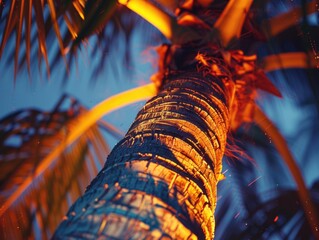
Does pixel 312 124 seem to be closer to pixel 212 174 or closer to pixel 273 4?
pixel 273 4

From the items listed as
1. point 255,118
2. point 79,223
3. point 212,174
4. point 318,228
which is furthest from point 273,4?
point 79,223

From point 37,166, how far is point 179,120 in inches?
60.2

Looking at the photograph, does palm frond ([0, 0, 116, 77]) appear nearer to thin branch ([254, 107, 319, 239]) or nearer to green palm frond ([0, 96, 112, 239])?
green palm frond ([0, 96, 112, 239])

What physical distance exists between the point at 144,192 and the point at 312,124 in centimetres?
249

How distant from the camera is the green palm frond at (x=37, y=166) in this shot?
2.81m

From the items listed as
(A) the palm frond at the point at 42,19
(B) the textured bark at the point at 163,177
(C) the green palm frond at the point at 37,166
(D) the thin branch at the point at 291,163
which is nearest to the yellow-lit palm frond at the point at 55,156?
(C) the green palm frond at the point at 37,166

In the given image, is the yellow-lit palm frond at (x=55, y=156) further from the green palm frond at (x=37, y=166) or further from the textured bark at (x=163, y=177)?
the textured bark at (x=163, y=177)

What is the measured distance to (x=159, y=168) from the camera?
1.31 meters

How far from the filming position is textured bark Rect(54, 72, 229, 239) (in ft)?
3.46

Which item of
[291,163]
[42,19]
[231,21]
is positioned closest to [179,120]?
[231,21]

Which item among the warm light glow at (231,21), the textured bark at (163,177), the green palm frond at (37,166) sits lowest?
the textured bark at (163,177)

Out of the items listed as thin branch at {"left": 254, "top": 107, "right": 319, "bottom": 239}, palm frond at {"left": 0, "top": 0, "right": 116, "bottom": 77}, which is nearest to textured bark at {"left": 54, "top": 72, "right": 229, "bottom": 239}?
palm frond at {"left": 0, "top": 0, "right": 116, "bottom": 77}

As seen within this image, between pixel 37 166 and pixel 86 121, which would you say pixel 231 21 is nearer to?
pixel 86 121

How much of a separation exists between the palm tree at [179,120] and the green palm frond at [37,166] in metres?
0.07
